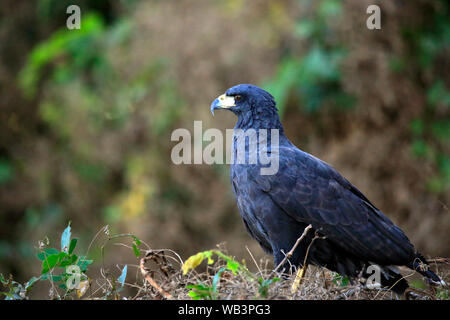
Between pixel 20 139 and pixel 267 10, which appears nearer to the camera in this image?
pixel 267 10

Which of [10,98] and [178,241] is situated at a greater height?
[10,98]

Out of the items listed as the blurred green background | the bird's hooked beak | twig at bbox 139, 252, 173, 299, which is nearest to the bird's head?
the bird's hooked beak

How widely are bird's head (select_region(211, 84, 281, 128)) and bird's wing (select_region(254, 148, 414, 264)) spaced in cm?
40

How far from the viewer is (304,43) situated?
884 cm

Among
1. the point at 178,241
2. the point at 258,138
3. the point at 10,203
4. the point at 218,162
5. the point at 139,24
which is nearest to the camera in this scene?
the point at 258,138

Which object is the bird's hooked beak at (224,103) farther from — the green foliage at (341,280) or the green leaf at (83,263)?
the green leaf at (83,263)

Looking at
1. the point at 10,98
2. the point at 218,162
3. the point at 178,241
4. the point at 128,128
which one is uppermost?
the point at 10,98

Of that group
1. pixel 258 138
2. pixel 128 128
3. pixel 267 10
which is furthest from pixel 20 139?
pixel 258 138

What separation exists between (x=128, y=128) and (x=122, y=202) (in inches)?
56.7

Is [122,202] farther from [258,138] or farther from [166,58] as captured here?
[258,138]

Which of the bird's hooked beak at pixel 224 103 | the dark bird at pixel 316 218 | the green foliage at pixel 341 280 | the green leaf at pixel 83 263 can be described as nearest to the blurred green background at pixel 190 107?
the bird's hooked beak at pixel 224 103

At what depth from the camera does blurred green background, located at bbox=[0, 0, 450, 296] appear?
325 inches

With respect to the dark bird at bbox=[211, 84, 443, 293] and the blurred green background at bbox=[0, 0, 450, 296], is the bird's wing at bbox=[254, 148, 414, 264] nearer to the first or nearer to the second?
the dark bird at bbox=[211, 84, 443, 293]

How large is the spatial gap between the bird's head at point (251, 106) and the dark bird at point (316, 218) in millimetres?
297
